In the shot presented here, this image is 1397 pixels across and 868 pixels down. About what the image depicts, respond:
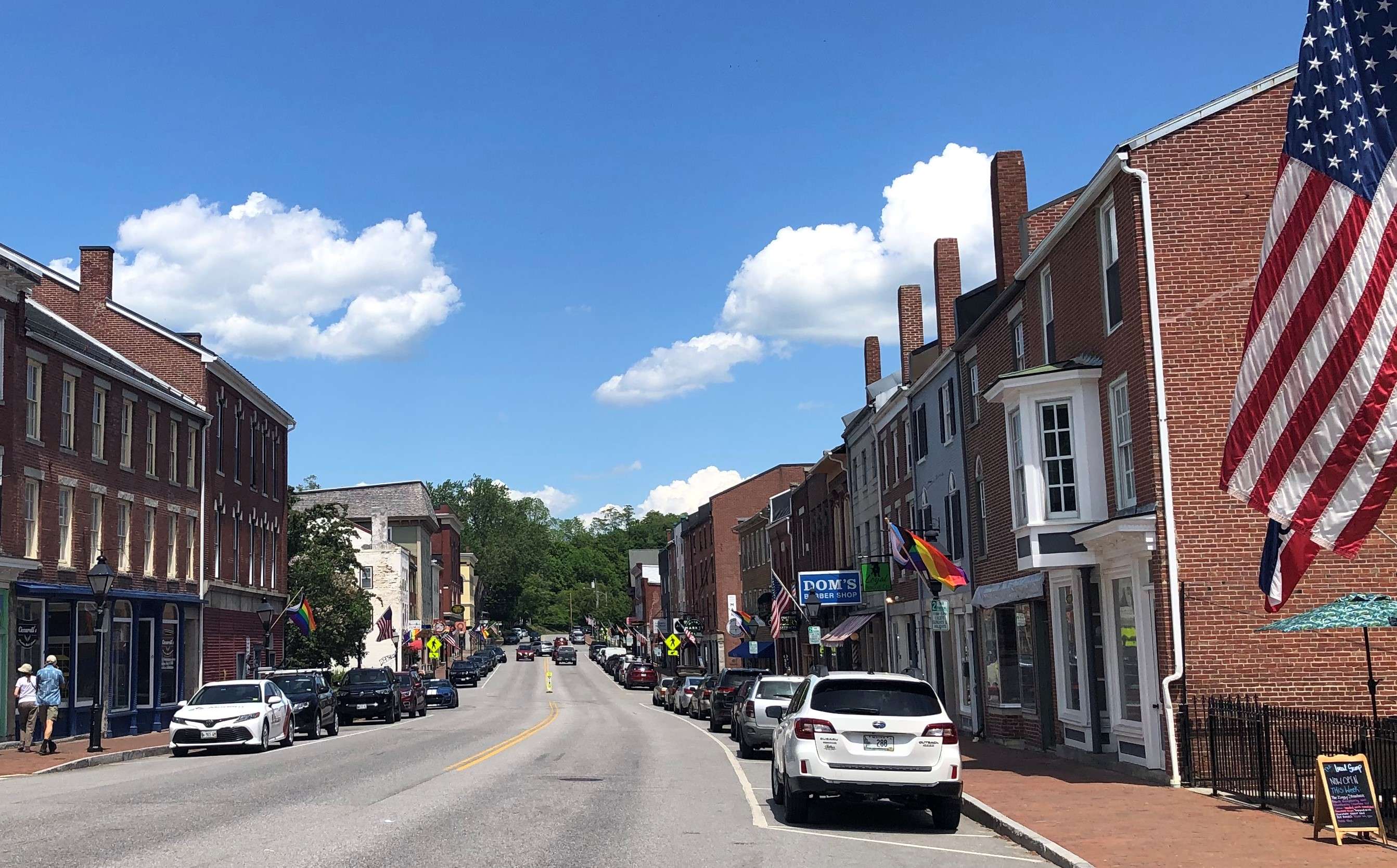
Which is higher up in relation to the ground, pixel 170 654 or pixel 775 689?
pixel 170 654

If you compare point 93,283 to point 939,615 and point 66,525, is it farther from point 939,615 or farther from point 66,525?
point 939,615

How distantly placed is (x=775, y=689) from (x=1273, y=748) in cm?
1191

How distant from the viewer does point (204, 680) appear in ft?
140

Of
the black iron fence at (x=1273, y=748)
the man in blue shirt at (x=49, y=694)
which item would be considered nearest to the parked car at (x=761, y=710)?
the black iron fence at (x=1273, y=748)

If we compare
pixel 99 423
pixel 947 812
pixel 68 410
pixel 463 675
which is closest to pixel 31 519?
pixel 68 410

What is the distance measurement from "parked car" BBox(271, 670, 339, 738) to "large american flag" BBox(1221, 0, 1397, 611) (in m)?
27.0

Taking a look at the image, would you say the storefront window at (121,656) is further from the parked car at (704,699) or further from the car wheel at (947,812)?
the car wheel at (947,812)

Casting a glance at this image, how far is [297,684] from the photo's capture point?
36156mm

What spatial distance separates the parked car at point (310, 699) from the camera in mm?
34750

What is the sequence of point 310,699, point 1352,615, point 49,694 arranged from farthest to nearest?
point 310,699, point 49,694, point 1352,615

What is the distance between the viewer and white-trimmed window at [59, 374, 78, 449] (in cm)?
3331

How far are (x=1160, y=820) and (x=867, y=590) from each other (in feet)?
82.8

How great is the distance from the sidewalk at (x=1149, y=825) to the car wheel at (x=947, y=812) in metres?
0.69

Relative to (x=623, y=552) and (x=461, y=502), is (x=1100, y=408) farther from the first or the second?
(x=623, y=552)
